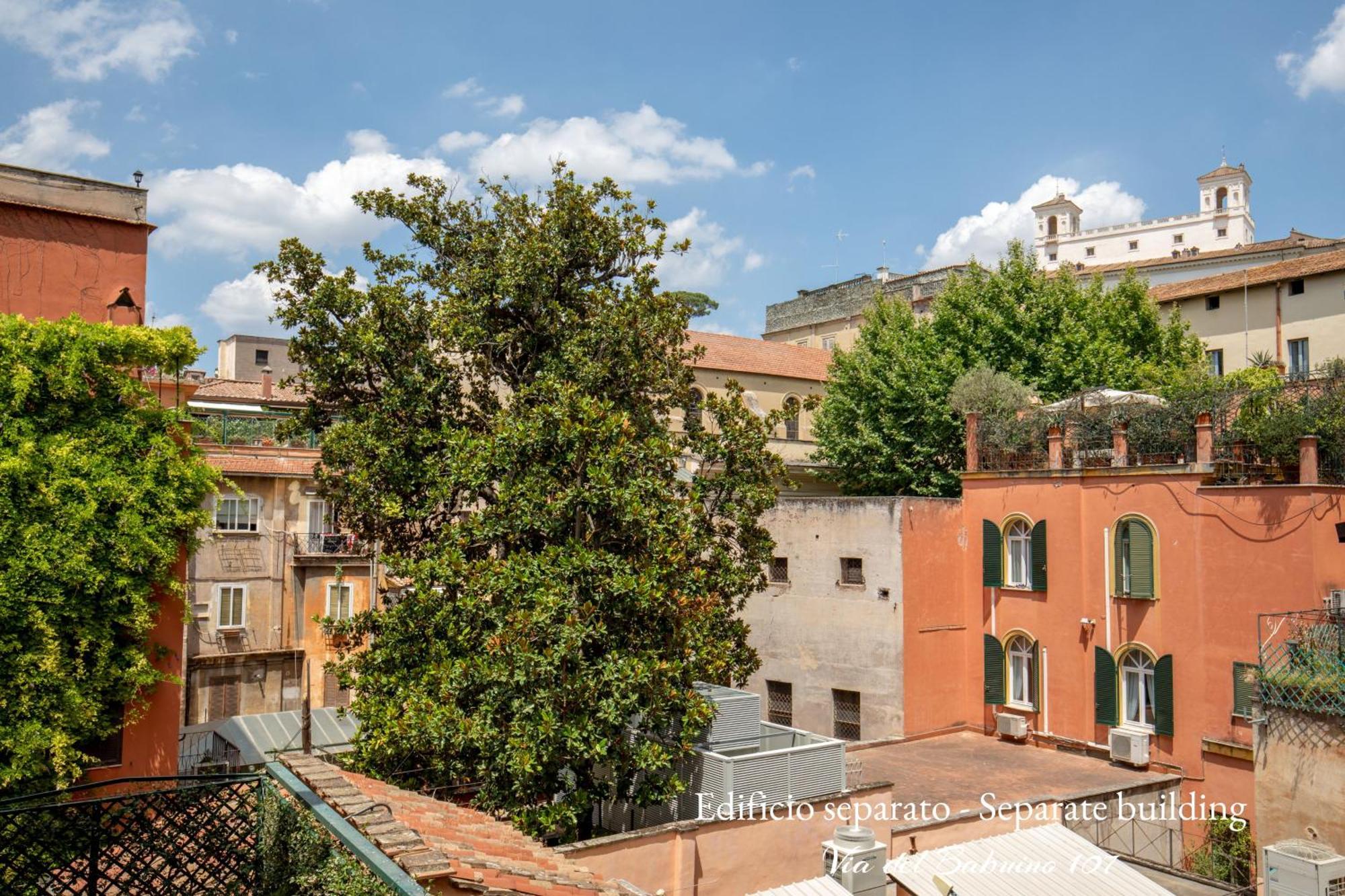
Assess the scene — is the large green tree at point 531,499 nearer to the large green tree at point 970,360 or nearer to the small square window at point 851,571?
the small square window at point 851,571

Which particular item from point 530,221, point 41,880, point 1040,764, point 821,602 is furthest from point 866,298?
point 41,880

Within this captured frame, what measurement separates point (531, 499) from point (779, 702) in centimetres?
1452

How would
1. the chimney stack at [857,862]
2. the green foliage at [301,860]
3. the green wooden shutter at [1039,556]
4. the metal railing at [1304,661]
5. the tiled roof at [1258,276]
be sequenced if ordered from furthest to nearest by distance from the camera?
the tiled roof at [1258,276] → the green wooden shutter at [1039,556] → the metal railing at [1304,661] → the chimney stack at [857,862] → the green foliage at [301,860]

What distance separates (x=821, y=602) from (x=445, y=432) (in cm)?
1330

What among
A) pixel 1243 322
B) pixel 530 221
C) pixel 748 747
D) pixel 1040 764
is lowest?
pixel 1040 764

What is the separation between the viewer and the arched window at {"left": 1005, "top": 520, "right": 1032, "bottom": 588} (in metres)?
22.8

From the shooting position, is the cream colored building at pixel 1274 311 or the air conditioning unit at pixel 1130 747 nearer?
the air conditioning unit at pixel 1130 747

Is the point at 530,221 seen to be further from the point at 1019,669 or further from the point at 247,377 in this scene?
the point at 247,377

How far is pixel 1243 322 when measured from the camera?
119 ft

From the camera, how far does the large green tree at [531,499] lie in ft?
42.9

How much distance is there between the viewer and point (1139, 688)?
20.6 metres

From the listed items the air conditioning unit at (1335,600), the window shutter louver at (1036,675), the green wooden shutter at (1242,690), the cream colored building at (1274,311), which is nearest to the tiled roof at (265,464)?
the window shutter louver at (1036,675)

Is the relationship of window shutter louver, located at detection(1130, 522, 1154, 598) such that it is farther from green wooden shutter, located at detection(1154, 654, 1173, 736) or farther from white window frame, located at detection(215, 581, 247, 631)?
white window frame, located at detection(215, 581, 247, 631)

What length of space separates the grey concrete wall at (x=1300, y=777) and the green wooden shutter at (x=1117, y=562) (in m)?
4.57
